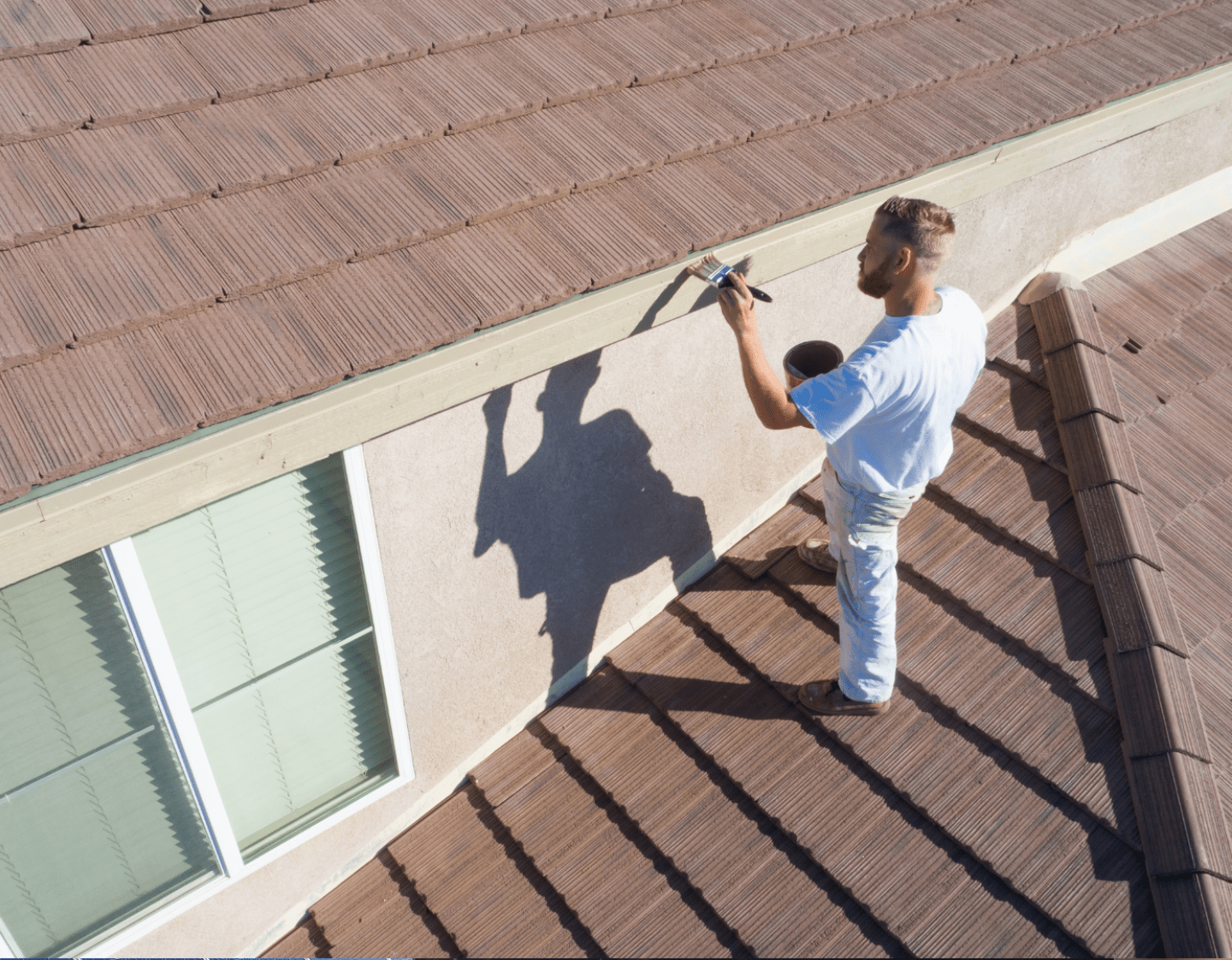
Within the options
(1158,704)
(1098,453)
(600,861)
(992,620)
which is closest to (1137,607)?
(1158,704)

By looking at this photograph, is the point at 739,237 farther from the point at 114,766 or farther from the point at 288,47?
the point at 114,766

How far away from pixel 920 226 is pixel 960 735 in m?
1.83

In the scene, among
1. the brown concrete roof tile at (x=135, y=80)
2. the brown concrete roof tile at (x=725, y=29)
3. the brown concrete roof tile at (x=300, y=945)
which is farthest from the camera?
the brown concrete roof tile at (x=725, y=29)

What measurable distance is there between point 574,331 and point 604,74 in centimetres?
117

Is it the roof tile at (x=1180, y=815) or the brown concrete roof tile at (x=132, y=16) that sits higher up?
the brown concrete roof tile at (x=132, y=16)

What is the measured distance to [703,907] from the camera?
336 cm

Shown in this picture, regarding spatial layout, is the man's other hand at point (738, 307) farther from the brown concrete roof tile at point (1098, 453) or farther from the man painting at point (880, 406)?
the brown concrete roof tile at point (1098, 453)

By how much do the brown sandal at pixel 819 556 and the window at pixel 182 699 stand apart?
70.3 inches

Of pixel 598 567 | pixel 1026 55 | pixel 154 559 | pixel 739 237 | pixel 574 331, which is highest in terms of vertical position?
pixel 1026 55

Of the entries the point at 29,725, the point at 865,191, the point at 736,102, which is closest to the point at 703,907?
the point at 29,725

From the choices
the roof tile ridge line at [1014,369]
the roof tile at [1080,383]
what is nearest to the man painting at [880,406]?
the roof tile at [1080,383]

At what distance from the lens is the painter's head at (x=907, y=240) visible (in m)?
2.95

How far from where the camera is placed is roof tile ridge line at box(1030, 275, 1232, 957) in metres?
3.03

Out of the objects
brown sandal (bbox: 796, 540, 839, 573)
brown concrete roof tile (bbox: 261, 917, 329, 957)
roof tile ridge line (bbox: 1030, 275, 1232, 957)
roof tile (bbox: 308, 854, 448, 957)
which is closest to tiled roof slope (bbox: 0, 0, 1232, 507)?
roof tile ridge line (bbox: 1030, 275, 1232, 957)
